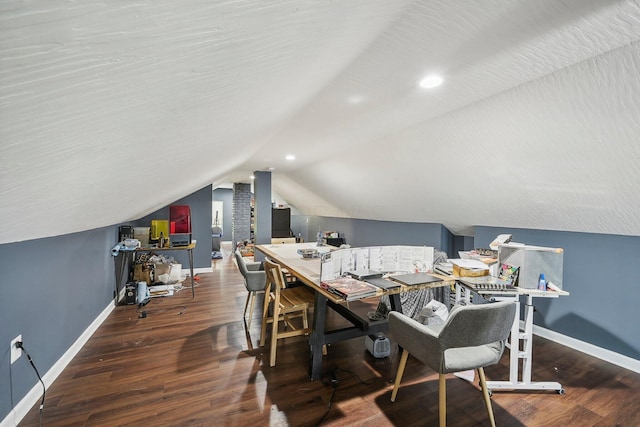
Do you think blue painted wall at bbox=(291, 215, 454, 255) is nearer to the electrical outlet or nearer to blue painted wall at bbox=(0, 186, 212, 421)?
blue painted wall at bbox=(0, 186, 212, 421)

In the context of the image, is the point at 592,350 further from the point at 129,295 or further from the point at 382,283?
the point at 129,295

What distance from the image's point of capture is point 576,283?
2734 mm

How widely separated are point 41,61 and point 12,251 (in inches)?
76.7

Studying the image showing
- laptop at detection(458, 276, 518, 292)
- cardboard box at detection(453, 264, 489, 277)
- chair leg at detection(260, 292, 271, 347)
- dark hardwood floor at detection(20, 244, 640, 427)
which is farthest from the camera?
chair leg at detection(260, 292, 271, 347)

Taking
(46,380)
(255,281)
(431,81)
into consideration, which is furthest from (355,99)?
(46,380)

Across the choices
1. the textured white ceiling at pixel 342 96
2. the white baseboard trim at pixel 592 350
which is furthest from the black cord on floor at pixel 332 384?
the white baseboard trim at pixel 592 350

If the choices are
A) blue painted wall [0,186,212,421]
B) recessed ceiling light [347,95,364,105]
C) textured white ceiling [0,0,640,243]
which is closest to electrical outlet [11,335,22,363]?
blue painted wall [0,186,212,421]

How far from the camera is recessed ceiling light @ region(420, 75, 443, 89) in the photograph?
183cm

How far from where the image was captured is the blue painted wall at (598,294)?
2390 millimetres

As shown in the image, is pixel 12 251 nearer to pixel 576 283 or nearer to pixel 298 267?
pixel 298 267

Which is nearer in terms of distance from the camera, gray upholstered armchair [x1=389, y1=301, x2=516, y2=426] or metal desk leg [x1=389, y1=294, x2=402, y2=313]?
gray upholstered armchair [x1=389, y1=301, x2=516, y2=426]

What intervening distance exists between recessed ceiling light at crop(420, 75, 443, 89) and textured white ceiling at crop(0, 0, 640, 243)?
0.06 meters

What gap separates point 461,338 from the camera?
1477mm

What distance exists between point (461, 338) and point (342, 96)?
179 cm
